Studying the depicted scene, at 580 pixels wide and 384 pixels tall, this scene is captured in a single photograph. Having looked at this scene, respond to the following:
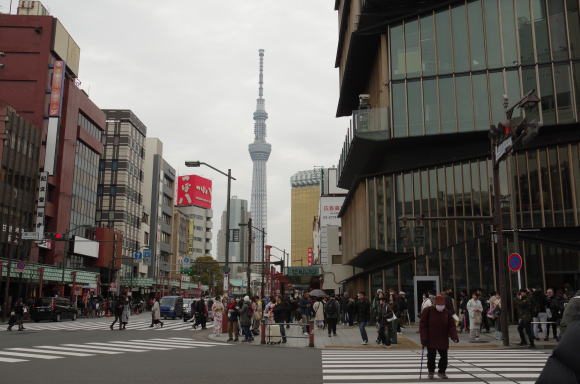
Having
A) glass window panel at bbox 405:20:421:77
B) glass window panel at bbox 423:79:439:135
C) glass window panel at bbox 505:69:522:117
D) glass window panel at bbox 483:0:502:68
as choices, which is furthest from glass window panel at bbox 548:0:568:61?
glass window panel at bbox 405:20:421:77

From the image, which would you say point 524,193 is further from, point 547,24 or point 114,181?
point 114,181

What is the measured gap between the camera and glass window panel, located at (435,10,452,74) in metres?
34.7

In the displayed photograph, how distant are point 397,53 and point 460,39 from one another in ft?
13.2

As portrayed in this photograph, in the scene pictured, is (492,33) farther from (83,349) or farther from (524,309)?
(83,349)

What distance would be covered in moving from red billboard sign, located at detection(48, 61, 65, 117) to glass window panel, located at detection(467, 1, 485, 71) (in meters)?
40.7

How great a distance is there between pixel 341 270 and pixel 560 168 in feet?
136

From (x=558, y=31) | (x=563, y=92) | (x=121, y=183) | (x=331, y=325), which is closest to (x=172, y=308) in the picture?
(x=331, y=325)

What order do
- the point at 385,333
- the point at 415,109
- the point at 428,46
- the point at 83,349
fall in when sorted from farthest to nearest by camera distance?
the point at 428,46 → the point at 415,109 → the point at 385,333 → the point at 83,349

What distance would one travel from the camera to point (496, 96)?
110ft

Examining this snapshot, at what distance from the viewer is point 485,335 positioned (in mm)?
23188

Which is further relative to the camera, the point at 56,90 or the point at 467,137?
the point at 56,90

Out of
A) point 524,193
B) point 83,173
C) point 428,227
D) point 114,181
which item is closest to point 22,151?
point 83,173

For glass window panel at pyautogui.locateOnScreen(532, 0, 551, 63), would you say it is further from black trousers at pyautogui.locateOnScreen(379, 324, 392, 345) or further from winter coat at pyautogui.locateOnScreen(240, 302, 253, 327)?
winter coat at pyautogui.locateOnScreen(240, 302, 253, 327)

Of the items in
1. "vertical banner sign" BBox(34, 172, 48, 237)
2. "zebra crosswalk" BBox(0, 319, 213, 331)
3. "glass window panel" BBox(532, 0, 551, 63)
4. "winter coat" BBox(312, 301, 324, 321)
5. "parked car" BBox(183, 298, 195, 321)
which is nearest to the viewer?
"winter coat" BBox(312, 301, 324, 321)
